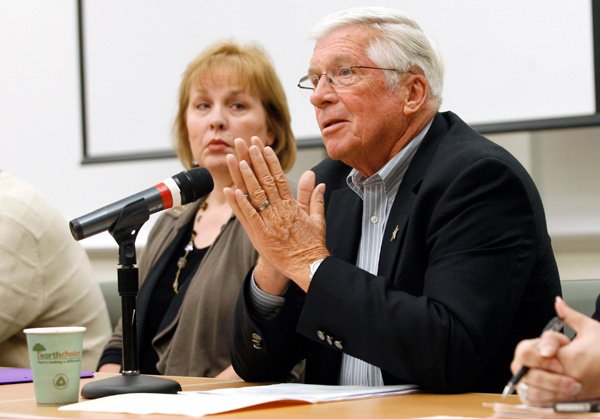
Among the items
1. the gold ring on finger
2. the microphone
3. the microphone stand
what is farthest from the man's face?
the microphone stand

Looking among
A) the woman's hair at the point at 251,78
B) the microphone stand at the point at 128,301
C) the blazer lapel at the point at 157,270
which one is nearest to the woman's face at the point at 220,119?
the woman's hair at the point at 251,78

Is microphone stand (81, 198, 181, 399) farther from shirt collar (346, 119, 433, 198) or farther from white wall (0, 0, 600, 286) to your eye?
white wall (0, 0, 600, 286)

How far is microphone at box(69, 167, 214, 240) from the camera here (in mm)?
1781

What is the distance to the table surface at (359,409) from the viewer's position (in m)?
1.52

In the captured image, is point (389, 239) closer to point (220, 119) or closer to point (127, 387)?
point (127, 387)

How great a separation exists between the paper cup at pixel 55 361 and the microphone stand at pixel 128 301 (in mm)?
119

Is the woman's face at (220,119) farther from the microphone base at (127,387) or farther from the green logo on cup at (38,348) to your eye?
the green logo on cup at (38,348)

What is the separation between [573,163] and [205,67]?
1.20m

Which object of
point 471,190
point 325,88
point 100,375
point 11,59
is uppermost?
point 11,59

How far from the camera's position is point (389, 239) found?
2.09 metres

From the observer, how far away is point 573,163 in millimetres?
3029

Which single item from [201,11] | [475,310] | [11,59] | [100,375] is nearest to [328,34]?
[475,310]

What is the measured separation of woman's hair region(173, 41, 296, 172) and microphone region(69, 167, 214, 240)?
119 cm

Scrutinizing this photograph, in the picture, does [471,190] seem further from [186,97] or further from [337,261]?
[186,97]
